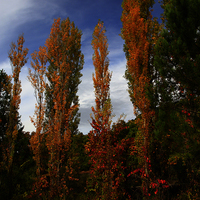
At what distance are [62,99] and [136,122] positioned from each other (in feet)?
15.4

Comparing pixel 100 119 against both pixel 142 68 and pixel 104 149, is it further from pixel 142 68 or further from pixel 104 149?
pixel 142 68

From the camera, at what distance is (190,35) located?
848 centimetres

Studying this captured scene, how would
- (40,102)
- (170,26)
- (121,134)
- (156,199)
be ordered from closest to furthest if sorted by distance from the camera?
(156,199), (170,26), (40,102), (121,134)

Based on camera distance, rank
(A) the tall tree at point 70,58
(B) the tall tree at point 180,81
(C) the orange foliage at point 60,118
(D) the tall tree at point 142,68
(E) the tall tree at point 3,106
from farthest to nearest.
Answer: (E) the tall tree at point 3,106
(A) the tall tree at point 70,58
(C) the orange foliage at point 60,118
(D) the tall tree at point 142,68
(B) the tall tree at point 180,81

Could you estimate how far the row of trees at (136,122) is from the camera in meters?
8.30

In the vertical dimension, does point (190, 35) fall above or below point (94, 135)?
above

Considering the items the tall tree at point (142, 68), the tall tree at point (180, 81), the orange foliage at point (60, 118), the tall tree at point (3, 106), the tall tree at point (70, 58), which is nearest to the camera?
the tall tree at point (180, 81)

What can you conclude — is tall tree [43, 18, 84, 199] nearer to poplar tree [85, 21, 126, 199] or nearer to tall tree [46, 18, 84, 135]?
tall tree [46, 18, 84, 135]

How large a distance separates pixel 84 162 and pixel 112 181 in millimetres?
4723

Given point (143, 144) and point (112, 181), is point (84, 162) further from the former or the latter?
point (143, 144)

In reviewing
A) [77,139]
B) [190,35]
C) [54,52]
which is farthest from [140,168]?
[54,52]

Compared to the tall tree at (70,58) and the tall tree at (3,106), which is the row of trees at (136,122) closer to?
the tall tree at (70,58)

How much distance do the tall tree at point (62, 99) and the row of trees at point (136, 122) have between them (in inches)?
2.3

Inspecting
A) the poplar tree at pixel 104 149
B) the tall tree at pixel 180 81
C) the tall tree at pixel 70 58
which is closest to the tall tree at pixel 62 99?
the tall tree at pixel 70 58
